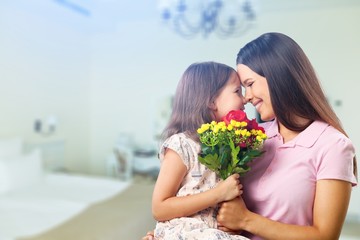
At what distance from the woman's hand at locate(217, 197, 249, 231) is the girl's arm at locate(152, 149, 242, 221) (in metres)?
0.01

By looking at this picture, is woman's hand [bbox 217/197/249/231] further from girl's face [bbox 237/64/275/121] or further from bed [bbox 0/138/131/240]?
bed [bbox 0/138/131/240]

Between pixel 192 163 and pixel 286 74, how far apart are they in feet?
0.72

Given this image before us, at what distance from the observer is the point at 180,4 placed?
1.58 meters

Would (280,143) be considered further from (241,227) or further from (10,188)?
(10,188)

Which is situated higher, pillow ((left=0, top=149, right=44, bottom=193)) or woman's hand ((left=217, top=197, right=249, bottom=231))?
woman's hand ((left=217, top=197, right=249, bottom=231))

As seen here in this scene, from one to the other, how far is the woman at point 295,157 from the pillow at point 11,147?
2132mm

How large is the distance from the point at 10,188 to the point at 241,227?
1.91 meters

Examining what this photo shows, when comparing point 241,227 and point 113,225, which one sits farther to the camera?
point 113,225

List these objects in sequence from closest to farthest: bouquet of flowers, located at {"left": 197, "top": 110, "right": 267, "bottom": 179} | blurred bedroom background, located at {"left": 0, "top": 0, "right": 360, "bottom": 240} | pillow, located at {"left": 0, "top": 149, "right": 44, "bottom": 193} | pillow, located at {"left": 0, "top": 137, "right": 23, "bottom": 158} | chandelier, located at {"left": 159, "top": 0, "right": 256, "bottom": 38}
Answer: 1. bouquet of flowers, located at {"left": 197, "top": 110, "right": 267, "bottom": 179}
2. chandelier, located at {"left": 159, "top": 0, "right": 256, "bottom": 38}
3. blurred bedroom background, located at {"left": 0, "top": 0, "right": 360, "bottom": 240}
4. pillow, located at {"left": 0, "top": 149, "right": 44, "bottom": 193}
5. pillow, located at {"left": 0, "top": 137, "right": 23, "bottom": 158}

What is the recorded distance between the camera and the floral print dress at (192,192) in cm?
56

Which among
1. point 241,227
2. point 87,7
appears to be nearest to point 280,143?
point 241,227

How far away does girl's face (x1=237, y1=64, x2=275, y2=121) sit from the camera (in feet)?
1.72

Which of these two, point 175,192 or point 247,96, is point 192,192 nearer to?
point 175,192

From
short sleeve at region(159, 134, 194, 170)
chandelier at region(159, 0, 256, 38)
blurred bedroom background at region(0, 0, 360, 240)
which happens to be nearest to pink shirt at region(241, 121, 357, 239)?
short sleeve at region(159, 134, 194, 170)
